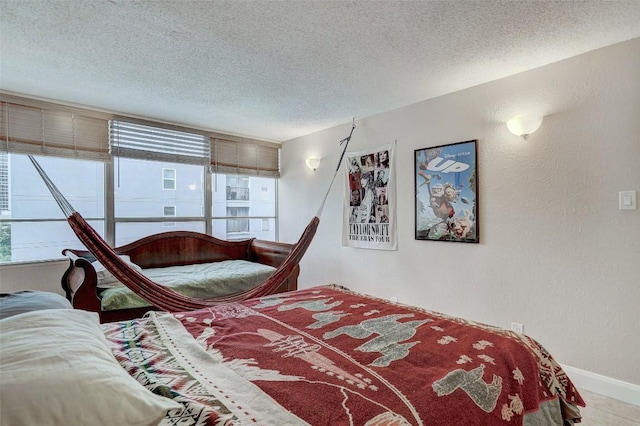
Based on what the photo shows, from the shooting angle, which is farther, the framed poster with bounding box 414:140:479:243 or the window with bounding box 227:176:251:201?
the window with bounding box 227:176:251:201

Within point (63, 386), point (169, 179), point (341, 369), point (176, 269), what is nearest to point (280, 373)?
point (341, 369)

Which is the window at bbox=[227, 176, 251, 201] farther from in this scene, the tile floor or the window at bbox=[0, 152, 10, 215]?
the tile floor

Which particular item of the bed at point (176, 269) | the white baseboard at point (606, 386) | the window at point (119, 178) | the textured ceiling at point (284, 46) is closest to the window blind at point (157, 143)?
the window at point (119, 178)

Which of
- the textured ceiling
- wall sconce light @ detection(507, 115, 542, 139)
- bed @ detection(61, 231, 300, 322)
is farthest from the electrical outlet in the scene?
bed @ detection(61, 231, 300, 322)

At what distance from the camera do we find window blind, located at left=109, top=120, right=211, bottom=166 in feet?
11.7

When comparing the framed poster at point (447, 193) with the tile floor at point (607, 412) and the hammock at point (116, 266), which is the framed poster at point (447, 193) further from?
the hammock at point (116, 266)

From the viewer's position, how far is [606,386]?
2.13 m

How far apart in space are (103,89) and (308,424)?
3.23 meters

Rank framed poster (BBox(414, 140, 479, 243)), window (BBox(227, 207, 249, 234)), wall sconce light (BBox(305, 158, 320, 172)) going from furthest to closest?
1. window (BBox(227, 207, 249, 234))
2. wall sconce light (BBox(305, 158, 320, 172))
3. framed poster (BBox(414, 140, 479, 243))

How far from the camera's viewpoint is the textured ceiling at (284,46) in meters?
1.77

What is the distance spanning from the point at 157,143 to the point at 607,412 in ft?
14.8

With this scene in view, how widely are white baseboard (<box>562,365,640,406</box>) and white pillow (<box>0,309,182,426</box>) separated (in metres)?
2.63

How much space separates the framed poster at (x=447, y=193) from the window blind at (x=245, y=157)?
235 centimetres

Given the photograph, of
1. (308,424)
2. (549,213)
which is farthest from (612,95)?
(308,424)
